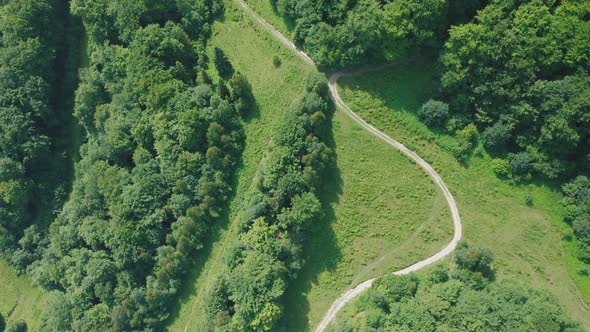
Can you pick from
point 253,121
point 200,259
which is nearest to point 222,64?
point 253,121

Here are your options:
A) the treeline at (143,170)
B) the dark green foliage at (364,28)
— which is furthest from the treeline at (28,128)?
the dark green foliage at (364,28)

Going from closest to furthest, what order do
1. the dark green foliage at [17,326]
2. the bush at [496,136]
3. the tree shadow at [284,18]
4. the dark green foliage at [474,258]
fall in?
the dark green foliage at [474,258] → the bush at [496,136] → the tree shadow at [284,18] → the dark green foliage at [17,326]

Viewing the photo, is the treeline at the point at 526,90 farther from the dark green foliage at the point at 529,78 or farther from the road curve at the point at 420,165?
the road curve at the point at 420,165

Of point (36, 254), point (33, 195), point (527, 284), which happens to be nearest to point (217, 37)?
point (33, 195)

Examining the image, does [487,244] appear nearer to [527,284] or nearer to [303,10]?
[527,284]

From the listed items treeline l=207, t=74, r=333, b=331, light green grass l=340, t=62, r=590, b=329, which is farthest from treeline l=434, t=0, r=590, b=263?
treeline l=207, t=74, r=333, b=331

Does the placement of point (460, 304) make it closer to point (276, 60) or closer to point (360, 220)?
point (360, 220)
